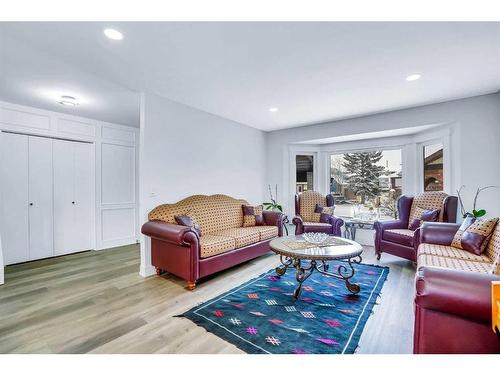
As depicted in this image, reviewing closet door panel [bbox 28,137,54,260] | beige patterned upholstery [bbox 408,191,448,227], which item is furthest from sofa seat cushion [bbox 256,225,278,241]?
closet door panel [bbox 28,137,54,260]

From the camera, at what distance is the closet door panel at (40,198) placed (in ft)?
12.6

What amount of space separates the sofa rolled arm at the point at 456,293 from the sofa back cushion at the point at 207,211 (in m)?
2.81

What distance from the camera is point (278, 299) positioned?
2.49m

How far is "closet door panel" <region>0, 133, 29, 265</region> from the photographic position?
11.8ft

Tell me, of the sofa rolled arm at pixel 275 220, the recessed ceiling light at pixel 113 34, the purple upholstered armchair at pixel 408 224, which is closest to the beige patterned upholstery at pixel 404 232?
the purple upholstered armchair at pixel 408 224

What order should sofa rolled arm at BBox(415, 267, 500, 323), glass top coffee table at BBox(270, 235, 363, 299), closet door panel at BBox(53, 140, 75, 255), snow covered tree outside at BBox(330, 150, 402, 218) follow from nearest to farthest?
sofa rolled arm at BBox(415, 267, 500, 323)
glass top coffee table at BBox(270, 235, 363, 299)
closet door panel at BBox(53, 140, 75, 255)
snow covered tree outside at BBox(330, 150, 402, 218)

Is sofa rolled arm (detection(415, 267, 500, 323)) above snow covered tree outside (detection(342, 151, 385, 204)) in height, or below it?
below

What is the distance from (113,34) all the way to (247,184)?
140 inches

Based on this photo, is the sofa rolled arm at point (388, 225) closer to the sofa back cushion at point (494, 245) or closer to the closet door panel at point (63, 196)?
the sofa back cushion at point (494, 245)

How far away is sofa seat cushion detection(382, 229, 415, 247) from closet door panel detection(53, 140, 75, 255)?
207 inches

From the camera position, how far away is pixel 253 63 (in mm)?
2510

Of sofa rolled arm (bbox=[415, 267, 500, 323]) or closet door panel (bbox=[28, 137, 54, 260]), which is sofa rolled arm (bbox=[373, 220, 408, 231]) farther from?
closet door panel (bbox=[28, 137, 54, 260])

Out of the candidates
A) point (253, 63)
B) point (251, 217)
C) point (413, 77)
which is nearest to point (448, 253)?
point (413, 77)
